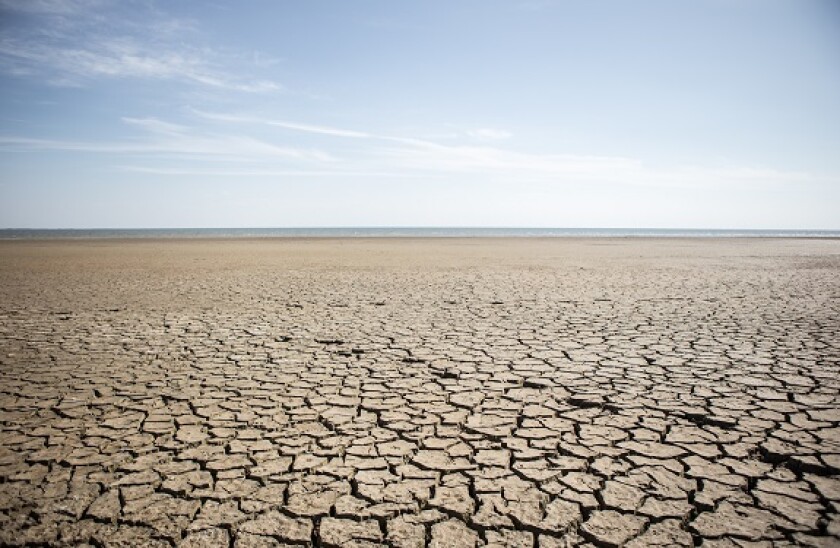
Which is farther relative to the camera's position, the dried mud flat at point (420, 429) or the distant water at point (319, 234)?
the distant water at point (319, 234)

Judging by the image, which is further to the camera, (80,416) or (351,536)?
(80,416)

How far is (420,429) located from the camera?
10.2ft

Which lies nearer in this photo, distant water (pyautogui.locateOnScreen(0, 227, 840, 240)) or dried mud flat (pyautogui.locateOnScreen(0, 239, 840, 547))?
dried mud flat (pyautogui.locateOnScreen(0, 239, 840, 547))

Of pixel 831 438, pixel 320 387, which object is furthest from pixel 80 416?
pixel 831 438

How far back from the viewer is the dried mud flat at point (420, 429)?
211 cm

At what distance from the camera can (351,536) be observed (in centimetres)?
202

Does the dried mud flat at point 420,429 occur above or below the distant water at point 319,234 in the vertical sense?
below

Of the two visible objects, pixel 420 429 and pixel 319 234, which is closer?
pixel 420 429

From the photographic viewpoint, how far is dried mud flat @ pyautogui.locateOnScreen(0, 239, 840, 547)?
82.9 inches

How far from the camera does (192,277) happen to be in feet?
40.5

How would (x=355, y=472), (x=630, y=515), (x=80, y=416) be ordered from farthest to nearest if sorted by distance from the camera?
(x=80, y=416) → (x=355, y=472) → (x=630, y=515)

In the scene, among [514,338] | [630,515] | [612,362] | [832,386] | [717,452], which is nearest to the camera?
[630,515]

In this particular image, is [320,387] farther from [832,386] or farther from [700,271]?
[700,271]

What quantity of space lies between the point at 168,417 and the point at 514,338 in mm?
3704
